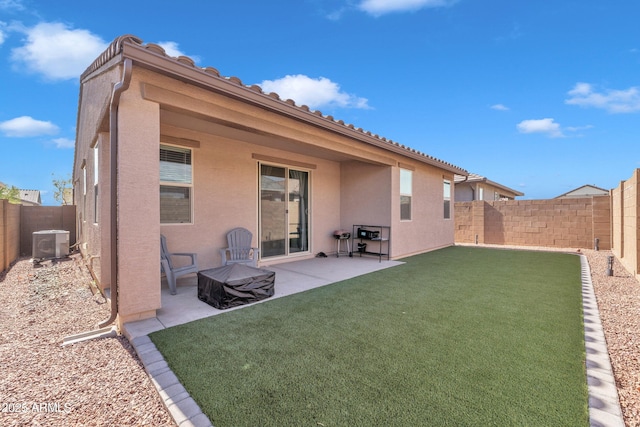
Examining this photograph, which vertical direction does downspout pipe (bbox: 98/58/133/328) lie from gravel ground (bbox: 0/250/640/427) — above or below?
above

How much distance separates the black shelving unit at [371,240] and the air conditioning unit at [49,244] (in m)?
8.32

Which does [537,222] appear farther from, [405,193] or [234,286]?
[234,286]

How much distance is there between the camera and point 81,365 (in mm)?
2576

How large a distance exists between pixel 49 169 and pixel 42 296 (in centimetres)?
2641

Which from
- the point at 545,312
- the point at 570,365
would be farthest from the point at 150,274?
the point at 545,312

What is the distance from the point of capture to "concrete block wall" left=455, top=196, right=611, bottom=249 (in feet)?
32.9

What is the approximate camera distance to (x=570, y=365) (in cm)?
251

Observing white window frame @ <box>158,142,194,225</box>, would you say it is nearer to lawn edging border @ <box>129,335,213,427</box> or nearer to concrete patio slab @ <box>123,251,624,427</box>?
concrete patio slab @ <box>123,251,624,427</box>

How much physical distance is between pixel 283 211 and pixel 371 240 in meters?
2.70

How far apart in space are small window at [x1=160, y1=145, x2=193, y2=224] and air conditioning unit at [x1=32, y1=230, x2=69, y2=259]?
5112mm

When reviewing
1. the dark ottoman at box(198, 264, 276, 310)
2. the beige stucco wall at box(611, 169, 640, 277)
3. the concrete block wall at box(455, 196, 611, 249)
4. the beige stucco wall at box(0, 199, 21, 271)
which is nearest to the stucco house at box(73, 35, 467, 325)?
the dark ottoman at box(198, 264, 276, 310)

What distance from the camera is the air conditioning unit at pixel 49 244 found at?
7551mm

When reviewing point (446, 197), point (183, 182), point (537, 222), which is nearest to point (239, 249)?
point (183, 182)

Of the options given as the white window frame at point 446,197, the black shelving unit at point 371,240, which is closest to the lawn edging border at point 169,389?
the black shelving unit at point 371,240
